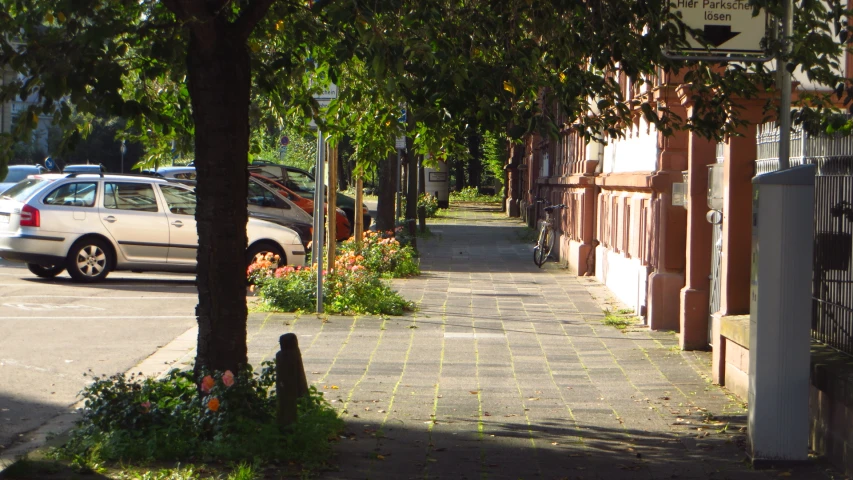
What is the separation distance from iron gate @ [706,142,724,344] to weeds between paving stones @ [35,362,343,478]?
→ 4.76 meters

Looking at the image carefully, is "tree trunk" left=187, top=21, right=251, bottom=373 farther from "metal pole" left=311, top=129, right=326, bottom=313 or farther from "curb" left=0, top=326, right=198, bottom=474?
"metal pole" left=311, top=129, right=326, bottom=313

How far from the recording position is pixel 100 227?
51.6 ft

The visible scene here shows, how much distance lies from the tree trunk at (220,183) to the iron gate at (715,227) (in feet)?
15.9

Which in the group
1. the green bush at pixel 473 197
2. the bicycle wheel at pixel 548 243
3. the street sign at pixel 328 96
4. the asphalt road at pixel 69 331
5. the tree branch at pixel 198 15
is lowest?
the asphalt road at pixel 69 331

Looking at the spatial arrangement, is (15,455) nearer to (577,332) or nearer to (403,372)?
(403,372)

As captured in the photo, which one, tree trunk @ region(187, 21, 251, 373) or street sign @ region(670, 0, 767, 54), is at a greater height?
street sign @ region(670, 0, 767, 54)

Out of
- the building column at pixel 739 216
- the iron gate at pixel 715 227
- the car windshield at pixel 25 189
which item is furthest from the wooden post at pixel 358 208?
the building column at pixel 739 216

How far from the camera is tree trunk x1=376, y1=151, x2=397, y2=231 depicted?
22.2 meters

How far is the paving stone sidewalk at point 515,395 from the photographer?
6.24 m

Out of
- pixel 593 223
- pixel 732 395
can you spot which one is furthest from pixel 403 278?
pixel 732 395

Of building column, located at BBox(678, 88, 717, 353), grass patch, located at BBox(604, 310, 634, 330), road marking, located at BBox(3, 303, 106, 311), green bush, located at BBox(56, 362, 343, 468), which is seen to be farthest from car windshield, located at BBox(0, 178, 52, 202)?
green bush, located at BBox(56, 362, 343, 468)

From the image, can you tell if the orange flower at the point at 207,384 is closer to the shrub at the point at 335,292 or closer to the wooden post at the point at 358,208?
the shrub at the point at 335,292

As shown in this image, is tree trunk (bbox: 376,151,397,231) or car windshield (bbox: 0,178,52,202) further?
tree trunk (bbox: 376,151,397,231)

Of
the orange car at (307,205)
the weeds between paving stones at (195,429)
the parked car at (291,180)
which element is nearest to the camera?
the weeds between paving stones at (195,429)
